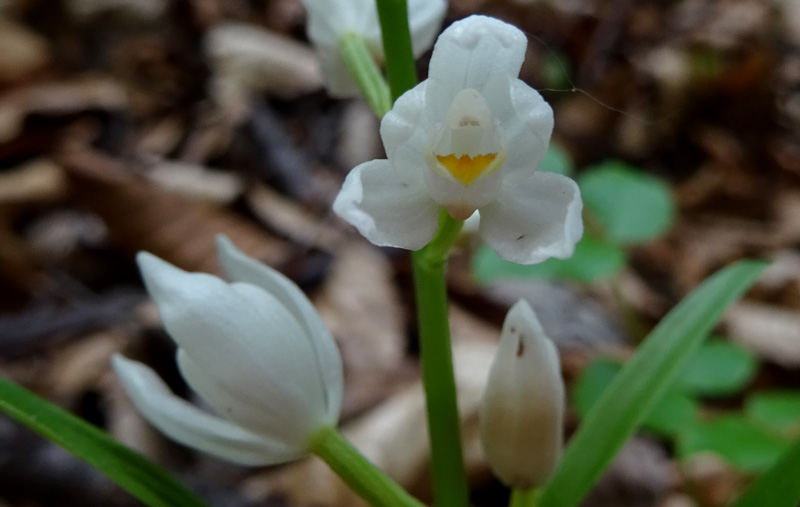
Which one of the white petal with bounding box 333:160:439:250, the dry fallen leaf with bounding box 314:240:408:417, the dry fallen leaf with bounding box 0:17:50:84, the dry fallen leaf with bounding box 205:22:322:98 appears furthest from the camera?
the dry fallen leaf with bounding box 205:22:322:98

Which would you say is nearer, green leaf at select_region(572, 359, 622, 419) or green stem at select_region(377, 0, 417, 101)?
green stem at select_region(377, 0, 417, 101)

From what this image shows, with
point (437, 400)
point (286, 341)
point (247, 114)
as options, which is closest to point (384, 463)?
point (437, 400)

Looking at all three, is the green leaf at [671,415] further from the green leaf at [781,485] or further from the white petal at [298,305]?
the white petal at [298,305]

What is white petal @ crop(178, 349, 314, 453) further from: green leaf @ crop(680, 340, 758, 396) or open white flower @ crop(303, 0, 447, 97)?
green leaf @ crop(680, 340, 758, 396)

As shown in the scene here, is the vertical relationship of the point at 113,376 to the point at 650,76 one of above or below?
above

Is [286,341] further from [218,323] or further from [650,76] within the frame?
[650,76]

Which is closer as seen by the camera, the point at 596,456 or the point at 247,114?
the point at 596,456

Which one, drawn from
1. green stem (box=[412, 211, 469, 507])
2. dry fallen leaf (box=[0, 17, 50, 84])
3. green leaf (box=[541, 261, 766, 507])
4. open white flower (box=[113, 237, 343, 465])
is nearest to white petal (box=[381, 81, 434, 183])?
green stem (box=[412, 211, 469, 507])
